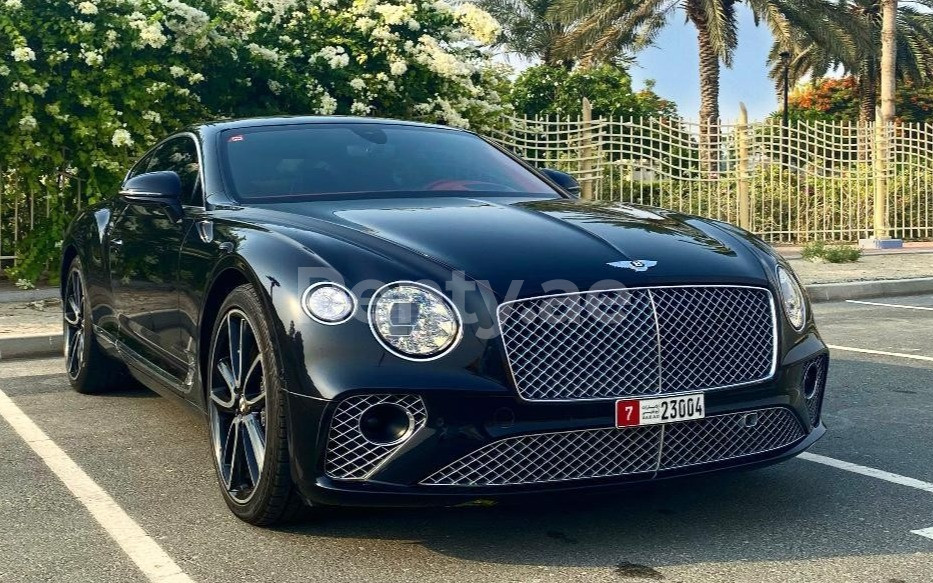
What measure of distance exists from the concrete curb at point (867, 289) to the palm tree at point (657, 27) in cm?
1241

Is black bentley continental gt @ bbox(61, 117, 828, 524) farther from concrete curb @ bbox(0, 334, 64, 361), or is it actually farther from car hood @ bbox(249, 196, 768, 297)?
concrete curb @ bbox(0, 334, 64, 361)

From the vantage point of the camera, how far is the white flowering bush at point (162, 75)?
11.3 m

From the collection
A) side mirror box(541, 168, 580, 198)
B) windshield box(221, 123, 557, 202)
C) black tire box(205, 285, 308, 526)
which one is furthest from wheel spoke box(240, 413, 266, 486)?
side mirror box(541, 168, 580, 198)

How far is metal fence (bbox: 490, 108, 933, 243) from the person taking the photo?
704 inches

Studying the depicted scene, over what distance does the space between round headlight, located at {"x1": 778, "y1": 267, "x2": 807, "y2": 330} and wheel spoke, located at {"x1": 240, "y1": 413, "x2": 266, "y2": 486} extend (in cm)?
188

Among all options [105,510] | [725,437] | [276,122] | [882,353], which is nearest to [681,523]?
[725,437]

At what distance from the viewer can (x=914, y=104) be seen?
176ft

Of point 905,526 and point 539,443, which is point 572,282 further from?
point 905,526

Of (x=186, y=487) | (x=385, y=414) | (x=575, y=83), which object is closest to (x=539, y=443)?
(x=385, y=414)

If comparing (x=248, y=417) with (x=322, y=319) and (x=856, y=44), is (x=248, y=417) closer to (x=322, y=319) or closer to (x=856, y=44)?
(x=322, y=319)

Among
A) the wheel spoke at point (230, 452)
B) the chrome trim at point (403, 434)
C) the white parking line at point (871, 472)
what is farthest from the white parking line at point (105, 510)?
the white parking line at point (871, 472)

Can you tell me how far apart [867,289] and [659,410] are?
10095 millimetres

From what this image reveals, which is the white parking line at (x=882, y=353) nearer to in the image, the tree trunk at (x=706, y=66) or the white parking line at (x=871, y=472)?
the white parking line at (x=871, y=472)

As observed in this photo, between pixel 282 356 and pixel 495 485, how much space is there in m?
0.79
